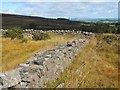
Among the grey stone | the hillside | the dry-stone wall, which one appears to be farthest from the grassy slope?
the hillside

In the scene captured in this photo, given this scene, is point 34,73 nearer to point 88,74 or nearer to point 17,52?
point 88,74

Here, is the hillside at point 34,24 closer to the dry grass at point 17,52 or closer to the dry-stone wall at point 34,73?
the dry grass at point 17,52

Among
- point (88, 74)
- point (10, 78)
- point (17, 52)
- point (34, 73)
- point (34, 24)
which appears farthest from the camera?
point (34, 24)

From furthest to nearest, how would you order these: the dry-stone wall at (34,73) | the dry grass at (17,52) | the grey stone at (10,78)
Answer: the dry grass at (17,52), the dry-stone wall at (34,73), the grey stone at (10,78)

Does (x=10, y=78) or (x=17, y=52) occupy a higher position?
(x=10, y=78)

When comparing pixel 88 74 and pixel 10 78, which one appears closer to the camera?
pixel 10 78

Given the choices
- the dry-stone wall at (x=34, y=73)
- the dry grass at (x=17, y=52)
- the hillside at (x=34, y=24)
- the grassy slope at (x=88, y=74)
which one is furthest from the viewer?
the hillside at (x=34, y=24)

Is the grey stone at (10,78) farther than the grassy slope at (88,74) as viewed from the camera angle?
No

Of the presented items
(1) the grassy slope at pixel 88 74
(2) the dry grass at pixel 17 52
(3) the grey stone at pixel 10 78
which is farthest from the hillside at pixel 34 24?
(3) the grey stone at pixel 10 78

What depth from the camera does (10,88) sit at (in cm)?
1025

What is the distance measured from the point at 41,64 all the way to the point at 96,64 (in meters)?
9.17

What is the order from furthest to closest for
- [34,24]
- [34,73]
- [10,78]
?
[34,24] < [34,73] < [10,78]

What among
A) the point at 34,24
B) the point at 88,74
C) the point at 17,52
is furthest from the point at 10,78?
the point at 34,24

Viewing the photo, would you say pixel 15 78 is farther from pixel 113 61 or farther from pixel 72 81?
pixel 113 61
